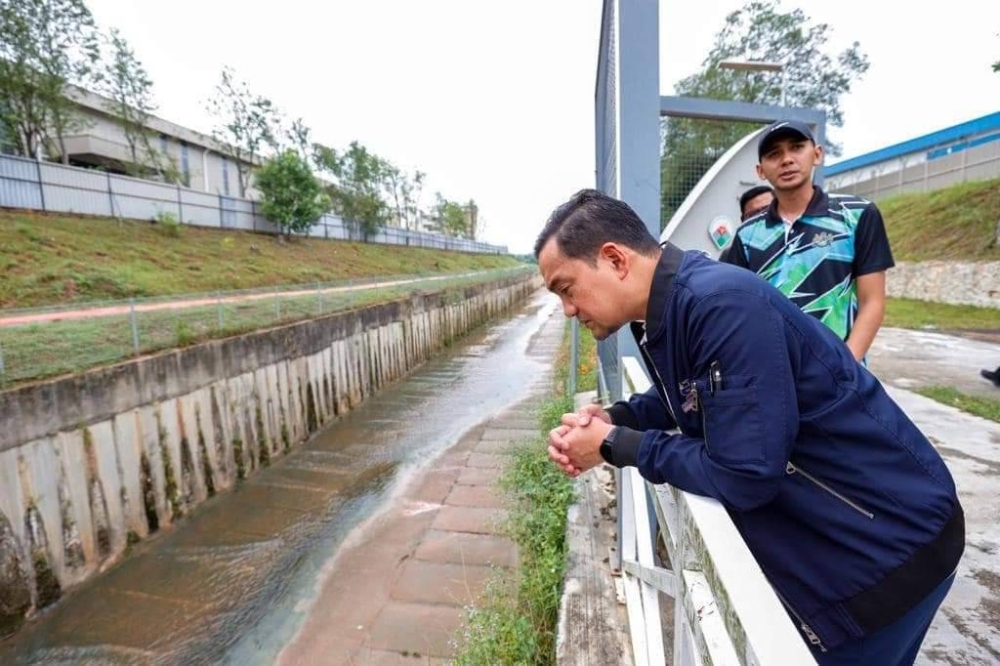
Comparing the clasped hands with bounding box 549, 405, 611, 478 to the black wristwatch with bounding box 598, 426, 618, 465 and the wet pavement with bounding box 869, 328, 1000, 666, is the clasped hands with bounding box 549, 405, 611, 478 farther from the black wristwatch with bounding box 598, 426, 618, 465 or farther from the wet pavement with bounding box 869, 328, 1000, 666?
the wet pavement with bounding box 869, 328, 1000, 666

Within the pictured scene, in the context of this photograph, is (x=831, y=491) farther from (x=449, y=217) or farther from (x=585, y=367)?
(x=449, y=217)

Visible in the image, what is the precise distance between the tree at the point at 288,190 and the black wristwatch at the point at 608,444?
24.6 metres

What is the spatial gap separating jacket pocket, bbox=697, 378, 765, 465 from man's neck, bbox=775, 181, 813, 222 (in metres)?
1.32

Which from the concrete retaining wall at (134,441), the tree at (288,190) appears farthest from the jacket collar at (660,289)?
the tree at (288,190)

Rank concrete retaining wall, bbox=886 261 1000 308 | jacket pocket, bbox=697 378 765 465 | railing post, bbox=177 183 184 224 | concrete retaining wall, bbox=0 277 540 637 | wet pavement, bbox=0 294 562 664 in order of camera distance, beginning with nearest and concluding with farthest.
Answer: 1. jacket pocket, bbox=697 378 765 465
2. wet pavement, bbox=0 294 562 664
3. concrete retaining wall, bbox=0 277 540 637
4. concrete retaining wall, bbox=886 261 1000 308
5. railing post, bbox=177 183 184 224

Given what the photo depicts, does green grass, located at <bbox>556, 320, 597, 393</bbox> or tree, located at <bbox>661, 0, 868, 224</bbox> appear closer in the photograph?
tree, located at <bbox>661, 0, 868, 224</bbox>

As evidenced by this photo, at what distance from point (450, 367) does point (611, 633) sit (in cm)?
1405

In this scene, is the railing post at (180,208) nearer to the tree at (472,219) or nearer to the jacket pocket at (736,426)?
the jacket pocket at (736,426)

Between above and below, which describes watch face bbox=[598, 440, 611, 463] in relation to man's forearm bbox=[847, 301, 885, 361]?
below

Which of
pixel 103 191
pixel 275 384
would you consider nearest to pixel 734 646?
pixel 275 384

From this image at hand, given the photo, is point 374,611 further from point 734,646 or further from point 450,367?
point 450,367

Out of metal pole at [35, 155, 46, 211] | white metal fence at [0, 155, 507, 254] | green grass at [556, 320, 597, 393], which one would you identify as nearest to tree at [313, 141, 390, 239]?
white metal fence at [0, 155, 507, 254]

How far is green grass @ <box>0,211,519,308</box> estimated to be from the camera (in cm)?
1087

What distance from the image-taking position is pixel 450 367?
16156mm
